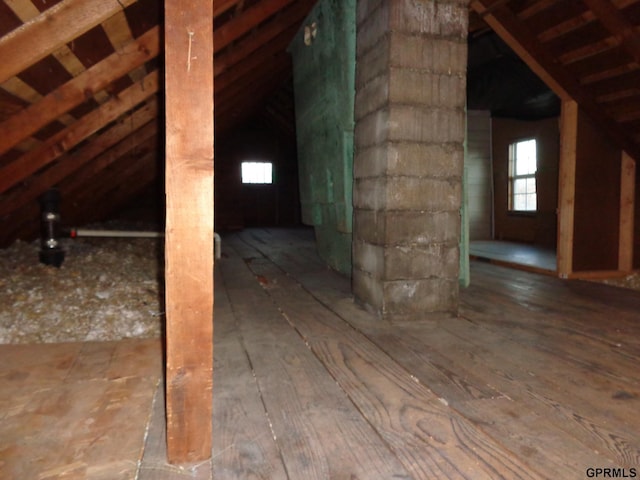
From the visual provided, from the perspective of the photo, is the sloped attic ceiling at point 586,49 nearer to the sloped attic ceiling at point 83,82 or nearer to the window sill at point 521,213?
the sloped attic ceiling at point 83,82

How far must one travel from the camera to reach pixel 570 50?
3.50m

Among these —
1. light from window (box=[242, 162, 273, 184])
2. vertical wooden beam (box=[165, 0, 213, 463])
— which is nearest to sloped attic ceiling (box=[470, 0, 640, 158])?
vertical wooden beam (box=[165, 0, 213, 463])

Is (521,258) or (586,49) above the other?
(586,49)

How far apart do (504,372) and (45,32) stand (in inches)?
91.9

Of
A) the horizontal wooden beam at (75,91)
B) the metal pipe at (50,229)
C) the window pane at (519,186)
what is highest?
the horizontal wooden beam at (75,91)

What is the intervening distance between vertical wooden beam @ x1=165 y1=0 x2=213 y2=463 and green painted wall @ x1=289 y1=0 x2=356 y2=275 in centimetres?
221

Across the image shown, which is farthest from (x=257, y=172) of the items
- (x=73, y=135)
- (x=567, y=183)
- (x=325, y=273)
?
(x=567, y=183)

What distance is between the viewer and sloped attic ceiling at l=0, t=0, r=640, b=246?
6.38ft

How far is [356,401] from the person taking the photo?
1.45m

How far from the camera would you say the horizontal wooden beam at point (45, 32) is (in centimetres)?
180

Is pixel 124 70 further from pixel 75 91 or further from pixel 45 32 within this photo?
pixel 45 32

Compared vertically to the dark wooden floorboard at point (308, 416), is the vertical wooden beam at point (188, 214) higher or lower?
higher

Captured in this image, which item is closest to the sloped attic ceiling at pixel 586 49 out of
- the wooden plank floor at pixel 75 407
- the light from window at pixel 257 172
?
the wooden plank floor at pixel 75 407

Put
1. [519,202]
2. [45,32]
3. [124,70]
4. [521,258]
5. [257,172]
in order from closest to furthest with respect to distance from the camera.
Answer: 1. [45,32]
2. [124,70]
3. [521,258]
4. [519,202]
5. [257,172]
